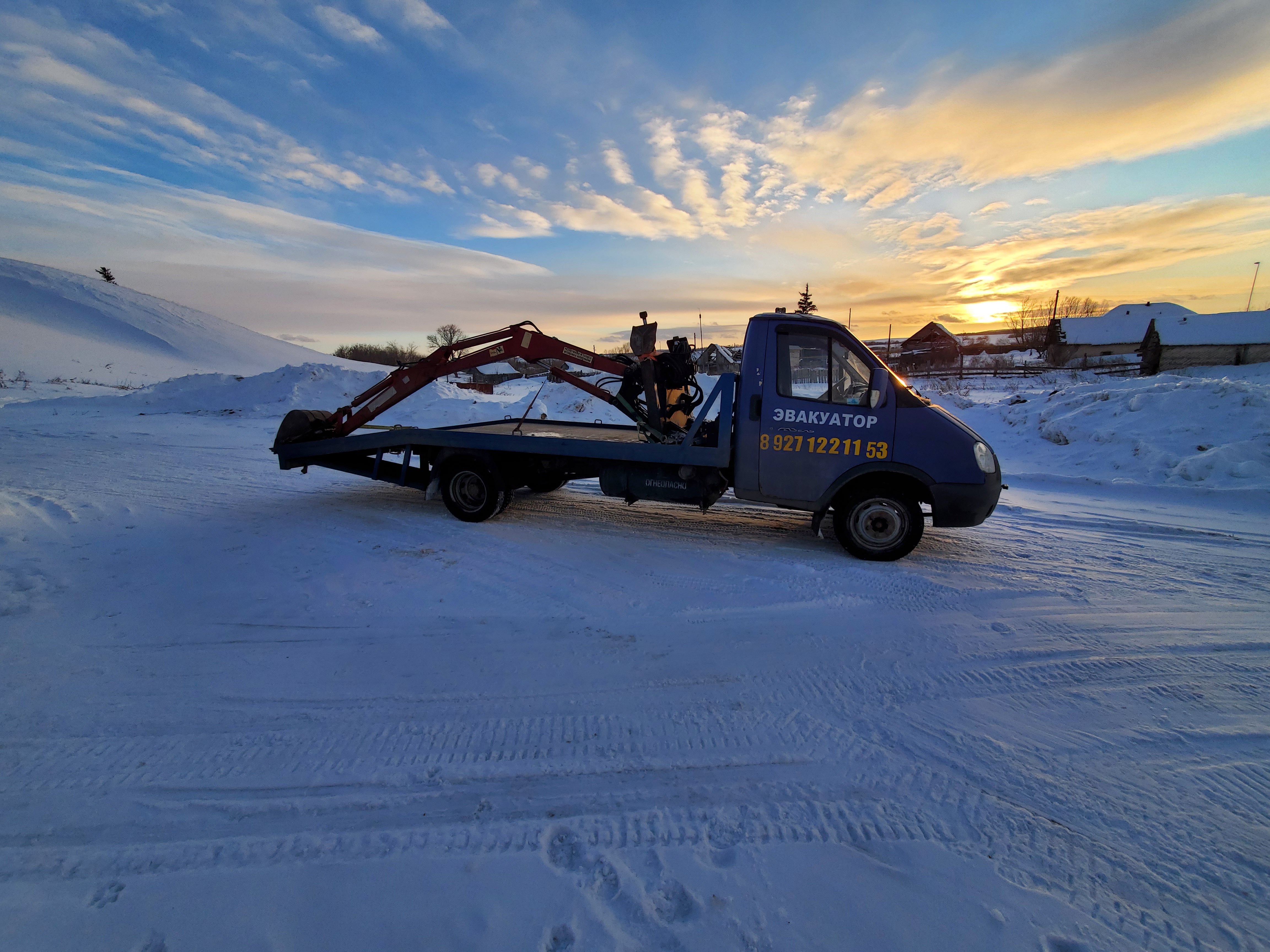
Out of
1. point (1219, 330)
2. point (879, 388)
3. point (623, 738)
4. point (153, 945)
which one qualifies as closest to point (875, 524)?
point (879, 388)

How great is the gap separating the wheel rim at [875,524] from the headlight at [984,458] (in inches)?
34.4

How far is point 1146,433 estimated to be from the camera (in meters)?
9.61

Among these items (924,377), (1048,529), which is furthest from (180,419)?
(924,377)

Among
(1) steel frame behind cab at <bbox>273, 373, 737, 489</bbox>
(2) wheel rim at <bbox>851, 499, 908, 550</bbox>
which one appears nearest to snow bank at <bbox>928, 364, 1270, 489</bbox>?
(2) wheel rim at <bbox>851, 499, 908, 550</bbox>

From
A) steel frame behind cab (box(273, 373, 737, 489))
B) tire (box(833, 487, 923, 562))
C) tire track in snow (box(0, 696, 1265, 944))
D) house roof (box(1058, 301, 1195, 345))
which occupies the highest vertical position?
house roof (box(1058, 301, 1195, 345))

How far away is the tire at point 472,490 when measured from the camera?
6.59m

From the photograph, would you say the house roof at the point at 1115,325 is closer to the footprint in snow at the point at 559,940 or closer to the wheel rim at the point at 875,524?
the wheel rim at the point at 875,524

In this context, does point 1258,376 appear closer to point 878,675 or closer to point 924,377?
point 924,377

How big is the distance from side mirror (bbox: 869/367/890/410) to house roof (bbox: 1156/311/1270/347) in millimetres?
37168

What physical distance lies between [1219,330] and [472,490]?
49235 millimetres

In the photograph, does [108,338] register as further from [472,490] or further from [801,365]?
[801,365]

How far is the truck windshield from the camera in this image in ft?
18.0

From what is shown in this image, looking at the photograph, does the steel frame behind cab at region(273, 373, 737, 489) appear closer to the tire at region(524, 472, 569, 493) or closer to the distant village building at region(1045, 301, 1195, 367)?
the tire at region(524, 472, 569, 493)

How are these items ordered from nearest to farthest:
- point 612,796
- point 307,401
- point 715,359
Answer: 1. point 612,796
2. point 307,401
3. point 715,359
